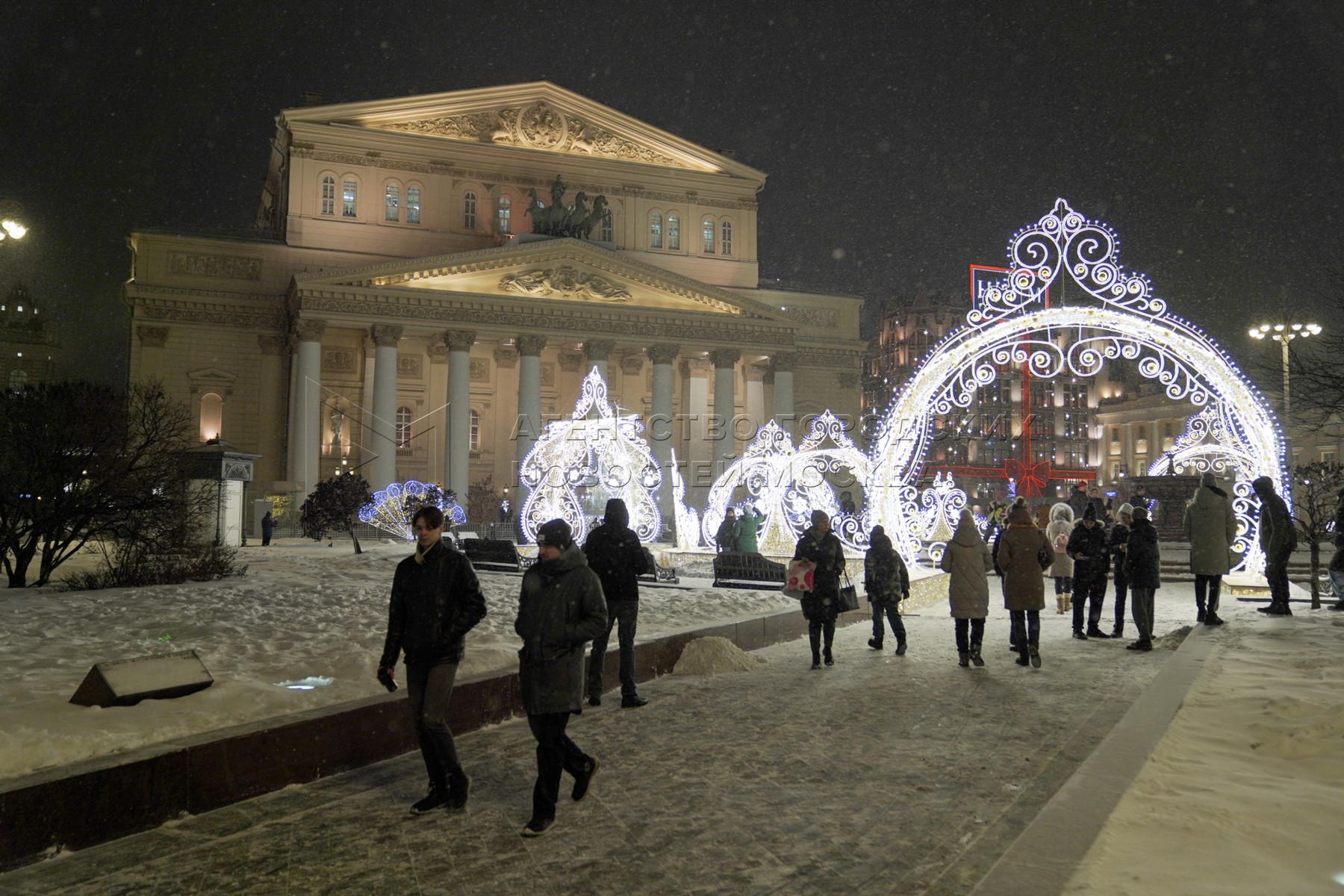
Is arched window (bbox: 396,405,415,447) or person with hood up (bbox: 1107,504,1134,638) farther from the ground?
arched window (bbox: 396,405,415,447)

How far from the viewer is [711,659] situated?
10492mm

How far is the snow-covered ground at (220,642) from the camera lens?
19.7 feet

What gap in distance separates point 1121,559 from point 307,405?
33.5 meters

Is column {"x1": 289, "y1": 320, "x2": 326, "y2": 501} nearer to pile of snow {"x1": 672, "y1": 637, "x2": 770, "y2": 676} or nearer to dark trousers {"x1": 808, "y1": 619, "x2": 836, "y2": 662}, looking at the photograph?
pile of snow {"x1": 672, "y1": 637, "x2": 770, "y2": 676}

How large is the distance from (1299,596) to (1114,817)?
15.2 meters

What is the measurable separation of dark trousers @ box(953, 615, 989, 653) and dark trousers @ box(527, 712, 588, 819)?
236 inches

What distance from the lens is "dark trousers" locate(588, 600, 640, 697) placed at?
8688mm

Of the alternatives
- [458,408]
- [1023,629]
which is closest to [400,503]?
[458,408]

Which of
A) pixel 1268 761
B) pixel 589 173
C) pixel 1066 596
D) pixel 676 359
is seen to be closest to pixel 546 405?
pixel 676 359

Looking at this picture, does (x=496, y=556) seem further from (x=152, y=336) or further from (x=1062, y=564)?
(x=152, y=336)

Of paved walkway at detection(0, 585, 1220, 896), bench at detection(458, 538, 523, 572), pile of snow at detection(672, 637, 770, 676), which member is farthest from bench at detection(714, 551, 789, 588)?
paved walkway at detection(0, 585, 1220, 896)

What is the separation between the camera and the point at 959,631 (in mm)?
10594

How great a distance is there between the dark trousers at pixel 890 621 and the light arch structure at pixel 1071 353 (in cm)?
488

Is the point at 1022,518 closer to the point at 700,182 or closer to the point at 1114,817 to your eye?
the point at 1114,817
